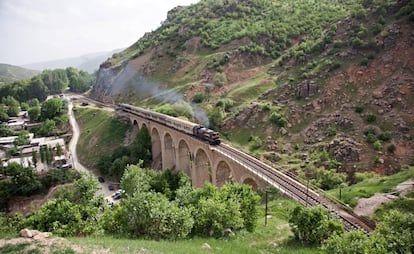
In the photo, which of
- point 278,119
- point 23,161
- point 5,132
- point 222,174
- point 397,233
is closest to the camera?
point 397,233

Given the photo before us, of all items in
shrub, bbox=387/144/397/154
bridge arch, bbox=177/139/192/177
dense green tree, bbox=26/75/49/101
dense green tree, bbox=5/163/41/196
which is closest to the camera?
shrub, bbox=387/144/397/154

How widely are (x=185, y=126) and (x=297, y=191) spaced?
18.9 meters

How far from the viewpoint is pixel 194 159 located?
117 ft

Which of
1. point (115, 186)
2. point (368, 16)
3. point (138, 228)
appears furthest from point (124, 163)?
point (368, 16)

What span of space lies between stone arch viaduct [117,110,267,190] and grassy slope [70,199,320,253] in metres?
6.46

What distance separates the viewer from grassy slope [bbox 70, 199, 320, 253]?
41.5ft

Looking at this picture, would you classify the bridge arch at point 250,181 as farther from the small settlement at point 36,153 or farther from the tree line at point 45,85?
the tree line at point 45,85

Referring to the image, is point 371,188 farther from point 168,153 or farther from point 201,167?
point 168,153

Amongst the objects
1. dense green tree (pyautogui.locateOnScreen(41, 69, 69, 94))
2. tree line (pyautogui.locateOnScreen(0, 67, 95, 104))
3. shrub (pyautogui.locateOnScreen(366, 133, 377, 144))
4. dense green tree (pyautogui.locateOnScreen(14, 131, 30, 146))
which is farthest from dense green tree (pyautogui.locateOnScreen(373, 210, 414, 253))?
dense green tree (pyautogui.locateOnScreen(41, 69, 69, 94))

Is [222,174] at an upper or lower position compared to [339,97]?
lower

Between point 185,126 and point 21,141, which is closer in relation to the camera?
point 185,126

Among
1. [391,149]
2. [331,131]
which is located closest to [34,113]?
[331,131]

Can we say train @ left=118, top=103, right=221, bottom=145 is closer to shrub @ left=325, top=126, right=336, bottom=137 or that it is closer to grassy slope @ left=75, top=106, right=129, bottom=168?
grassy slope @ left=75, top=106, right=129, bottom=168

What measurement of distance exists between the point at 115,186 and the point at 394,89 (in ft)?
128
